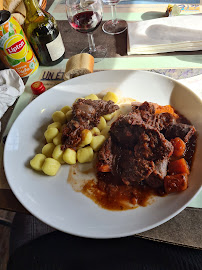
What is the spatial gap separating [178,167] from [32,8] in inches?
58.4

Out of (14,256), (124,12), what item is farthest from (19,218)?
(124,12)

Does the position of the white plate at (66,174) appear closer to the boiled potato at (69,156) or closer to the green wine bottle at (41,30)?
the boiled potato at (69,156)

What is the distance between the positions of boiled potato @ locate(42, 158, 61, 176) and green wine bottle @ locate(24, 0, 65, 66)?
95 centimetres

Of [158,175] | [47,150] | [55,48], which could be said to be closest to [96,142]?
[47,150]

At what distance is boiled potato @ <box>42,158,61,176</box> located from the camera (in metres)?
1.19

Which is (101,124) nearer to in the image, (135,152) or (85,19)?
(135,152)

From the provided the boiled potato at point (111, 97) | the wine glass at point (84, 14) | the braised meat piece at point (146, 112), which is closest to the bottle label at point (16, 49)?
the wine glass at point (84, 14)

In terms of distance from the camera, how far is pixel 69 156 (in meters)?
1.23

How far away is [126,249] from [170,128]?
66 cm

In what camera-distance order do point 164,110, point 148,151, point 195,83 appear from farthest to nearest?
point 195,83 → point 164,110 → point 148,151

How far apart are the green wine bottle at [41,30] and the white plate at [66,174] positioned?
38 centimetres

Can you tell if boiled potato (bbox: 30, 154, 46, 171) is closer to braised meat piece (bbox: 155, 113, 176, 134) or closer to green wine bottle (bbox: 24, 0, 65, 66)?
braised meat piece (bbox: 155, 113, 176, 134)

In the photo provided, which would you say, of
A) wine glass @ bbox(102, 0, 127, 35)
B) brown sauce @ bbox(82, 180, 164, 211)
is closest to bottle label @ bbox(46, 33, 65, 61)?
wine glass @ bbox(102, 0, 127, 35)

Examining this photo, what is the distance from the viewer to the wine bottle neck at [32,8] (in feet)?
5.49
